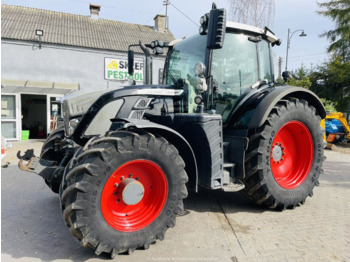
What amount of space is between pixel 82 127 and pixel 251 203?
258 centimetres

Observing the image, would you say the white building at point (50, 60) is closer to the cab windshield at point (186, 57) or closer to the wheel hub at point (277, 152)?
the cab windshield at point (186, 57)

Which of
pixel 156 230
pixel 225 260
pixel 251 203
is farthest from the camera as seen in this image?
pixel 251 203

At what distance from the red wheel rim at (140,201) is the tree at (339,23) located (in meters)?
20.1

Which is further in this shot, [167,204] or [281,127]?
[281,127]

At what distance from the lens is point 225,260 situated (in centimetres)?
271

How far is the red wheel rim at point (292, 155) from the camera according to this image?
4195 millimetres

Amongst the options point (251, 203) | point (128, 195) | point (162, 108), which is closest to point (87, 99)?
point (162, 108)

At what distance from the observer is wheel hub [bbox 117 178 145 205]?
9.34ft

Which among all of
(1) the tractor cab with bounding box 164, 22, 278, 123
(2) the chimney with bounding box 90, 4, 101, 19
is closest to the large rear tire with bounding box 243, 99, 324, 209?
(1) the tractor cab with bounding box 164, 22, 278, 123

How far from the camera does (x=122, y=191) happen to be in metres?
2.86

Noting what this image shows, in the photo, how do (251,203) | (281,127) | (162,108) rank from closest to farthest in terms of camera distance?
(162,108) → (281,127) → (251,203)

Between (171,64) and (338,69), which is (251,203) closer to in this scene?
(171,64)

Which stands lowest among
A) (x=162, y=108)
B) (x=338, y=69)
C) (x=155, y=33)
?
(x=162, y=108)

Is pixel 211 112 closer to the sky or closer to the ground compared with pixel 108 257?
closer to the sky
